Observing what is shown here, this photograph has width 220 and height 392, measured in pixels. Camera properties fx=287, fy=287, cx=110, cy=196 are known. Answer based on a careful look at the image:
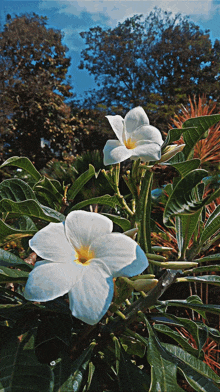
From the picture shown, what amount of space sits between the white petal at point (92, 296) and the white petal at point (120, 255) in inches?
0.7

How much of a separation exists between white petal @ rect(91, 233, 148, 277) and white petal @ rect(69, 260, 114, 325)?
2 cm

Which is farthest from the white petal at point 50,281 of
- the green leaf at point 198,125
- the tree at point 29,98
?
the tree at point 29,98

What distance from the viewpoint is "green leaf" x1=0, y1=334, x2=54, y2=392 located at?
41 centimetres

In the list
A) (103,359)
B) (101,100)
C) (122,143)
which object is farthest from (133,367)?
(101,100)

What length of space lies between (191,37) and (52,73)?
5.27 metres

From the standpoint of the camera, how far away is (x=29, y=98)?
7.79 meters

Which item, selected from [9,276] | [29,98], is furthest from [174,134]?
[29,98]

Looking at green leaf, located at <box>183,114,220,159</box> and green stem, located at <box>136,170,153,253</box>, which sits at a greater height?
green leaf, located at <box>183,114,220,159</box>

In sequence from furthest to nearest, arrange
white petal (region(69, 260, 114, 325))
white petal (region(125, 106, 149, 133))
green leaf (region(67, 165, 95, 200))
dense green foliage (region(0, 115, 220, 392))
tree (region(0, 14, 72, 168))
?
1. tree (region(0, 14, 72, 168))
2. green leaf (region(67, 165, 95, 200))
3. white petal (region(125, 106, 149, 133))
4. dense green foliage (region(0, 115, 220, 392))
5. white petal (region(69, 260, 114, 325))

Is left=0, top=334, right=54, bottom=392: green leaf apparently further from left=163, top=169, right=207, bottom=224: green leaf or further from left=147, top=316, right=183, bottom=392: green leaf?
left=163, top=169, right=207, bottom=224: green leaf

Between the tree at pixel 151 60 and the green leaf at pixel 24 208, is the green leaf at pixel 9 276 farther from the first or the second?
the tree at pixel 151 60

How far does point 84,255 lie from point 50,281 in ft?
0.25

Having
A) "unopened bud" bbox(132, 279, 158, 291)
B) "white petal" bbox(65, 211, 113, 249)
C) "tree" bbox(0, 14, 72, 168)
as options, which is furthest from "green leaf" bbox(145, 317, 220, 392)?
"tree" bbox(0, 14, 72, 168)

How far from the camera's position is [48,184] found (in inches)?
28.9
